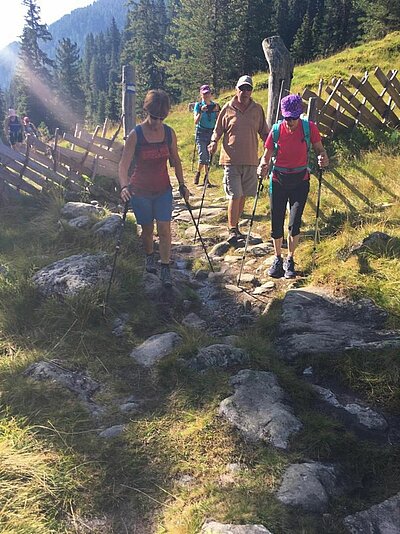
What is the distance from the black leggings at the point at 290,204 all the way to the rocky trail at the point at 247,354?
0.65m

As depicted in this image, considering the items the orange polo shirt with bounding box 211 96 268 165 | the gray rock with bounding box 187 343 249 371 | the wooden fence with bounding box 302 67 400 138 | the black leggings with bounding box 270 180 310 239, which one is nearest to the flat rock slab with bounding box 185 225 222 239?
the orange polo shirt with bounding box 211 96 268 165

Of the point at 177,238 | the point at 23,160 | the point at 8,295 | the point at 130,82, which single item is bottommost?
the point at 177,238

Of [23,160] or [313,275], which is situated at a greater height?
[23,160]

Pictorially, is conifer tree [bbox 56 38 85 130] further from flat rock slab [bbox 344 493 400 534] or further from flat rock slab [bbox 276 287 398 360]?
flat rock slab [bbox 344 493 400 534]

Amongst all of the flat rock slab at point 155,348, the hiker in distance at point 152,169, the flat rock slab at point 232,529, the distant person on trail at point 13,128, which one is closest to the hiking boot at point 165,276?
the hiker in distance at point 152,169

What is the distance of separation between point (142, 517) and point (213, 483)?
1.46 feet

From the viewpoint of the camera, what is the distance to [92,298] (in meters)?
4.47

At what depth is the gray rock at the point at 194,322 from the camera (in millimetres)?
4558

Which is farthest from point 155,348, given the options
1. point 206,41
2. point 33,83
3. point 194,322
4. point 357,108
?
point 33,83

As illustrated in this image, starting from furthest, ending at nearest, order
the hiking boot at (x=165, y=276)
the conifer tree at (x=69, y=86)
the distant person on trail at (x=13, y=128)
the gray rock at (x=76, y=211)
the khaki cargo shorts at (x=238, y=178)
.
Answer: the conifer tree at (x=69, y=86), the distant person on trail at (x=13, y=128), the gray rock at (x=76, y=211), the khaki cargo shorts at (x=238, y=178), the hiking boot at (x=165, y=276)

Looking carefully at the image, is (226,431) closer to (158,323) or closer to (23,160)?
(158,323)

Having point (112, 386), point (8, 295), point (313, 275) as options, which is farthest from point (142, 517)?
point (313, 275)

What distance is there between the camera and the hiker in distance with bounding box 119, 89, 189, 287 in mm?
4470

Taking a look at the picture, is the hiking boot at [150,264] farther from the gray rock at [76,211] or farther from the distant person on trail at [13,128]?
the distant person on trail at [13,128]
